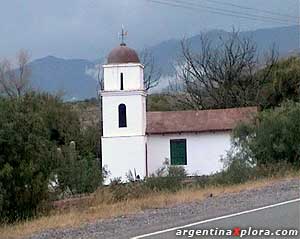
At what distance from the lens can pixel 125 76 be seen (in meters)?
59.3

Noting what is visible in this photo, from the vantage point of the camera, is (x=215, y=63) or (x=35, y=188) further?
(x=215, y=63)

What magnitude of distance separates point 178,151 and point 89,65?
159ft

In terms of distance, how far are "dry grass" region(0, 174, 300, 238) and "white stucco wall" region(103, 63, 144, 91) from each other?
37024 mm

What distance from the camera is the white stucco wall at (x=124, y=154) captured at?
A: 5753cm

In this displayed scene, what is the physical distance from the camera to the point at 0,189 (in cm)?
1980

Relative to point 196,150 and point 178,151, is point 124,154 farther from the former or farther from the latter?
point 196,150

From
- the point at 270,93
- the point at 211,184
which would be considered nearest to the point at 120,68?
the point at 270,93

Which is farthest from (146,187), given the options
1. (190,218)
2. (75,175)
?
(190,218)

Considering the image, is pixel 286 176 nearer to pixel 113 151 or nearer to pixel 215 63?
pixel 113 151

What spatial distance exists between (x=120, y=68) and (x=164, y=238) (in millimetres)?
48545

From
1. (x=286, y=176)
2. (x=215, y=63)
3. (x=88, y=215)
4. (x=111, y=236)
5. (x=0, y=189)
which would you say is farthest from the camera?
(x=215, y=63)

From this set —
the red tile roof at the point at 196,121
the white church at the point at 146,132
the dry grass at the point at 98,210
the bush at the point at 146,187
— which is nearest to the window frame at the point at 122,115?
the white church at the point at 146,132

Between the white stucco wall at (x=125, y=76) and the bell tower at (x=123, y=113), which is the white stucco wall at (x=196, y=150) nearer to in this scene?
the bell tower at (x=123, y=113)

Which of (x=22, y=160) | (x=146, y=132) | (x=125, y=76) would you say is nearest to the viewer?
(x=22, y=160)
